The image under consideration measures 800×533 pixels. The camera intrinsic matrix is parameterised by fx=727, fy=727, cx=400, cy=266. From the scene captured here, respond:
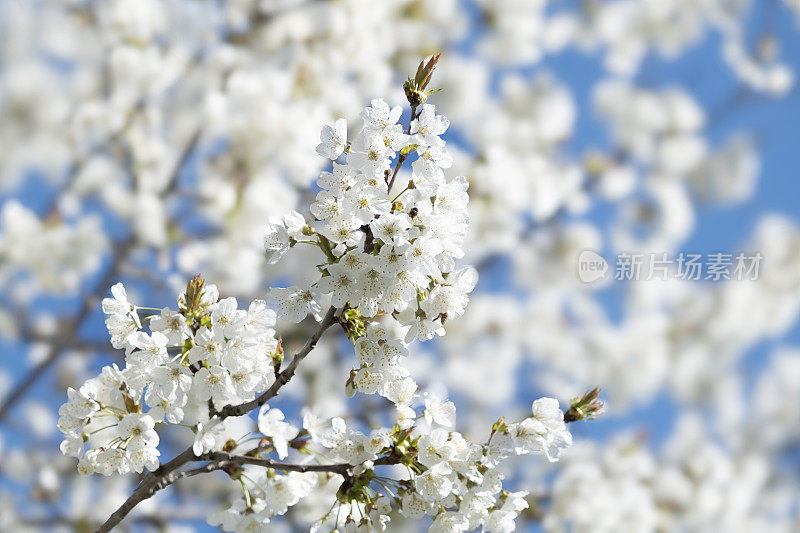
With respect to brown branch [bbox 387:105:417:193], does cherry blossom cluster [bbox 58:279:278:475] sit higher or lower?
lower

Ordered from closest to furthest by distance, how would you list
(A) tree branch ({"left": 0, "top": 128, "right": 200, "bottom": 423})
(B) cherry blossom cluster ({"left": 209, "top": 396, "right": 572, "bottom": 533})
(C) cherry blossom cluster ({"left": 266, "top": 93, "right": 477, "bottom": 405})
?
(C) cherry blossom cluster ({"left": 266, "top": 93, "right": 477, "bottom": 405}) < (B) cherry blossom cluster ({"left": 209, "top": 396, "right": 572, "bottom": 533}) < (A) tree branch ({"left": 0, "top": 128, "right": 200, "bottom": 423})

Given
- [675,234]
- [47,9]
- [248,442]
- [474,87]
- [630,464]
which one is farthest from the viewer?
[675,234]

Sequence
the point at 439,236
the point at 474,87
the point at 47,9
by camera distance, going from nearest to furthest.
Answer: the point at 439,236, the point at 47,9, the point at 474,87

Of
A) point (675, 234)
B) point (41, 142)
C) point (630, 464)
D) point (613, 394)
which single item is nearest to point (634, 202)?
point (675, 234)

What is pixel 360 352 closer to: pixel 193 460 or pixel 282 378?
pixel 282 378

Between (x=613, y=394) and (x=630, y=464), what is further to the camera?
(x=613, y=394)

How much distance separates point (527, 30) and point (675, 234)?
277 centimetres

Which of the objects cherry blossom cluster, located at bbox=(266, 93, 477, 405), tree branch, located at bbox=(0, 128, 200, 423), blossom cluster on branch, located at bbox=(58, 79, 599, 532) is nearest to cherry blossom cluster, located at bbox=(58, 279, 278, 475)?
blossom cluster on branch, located at bbox=(58, 79, 599, 532)

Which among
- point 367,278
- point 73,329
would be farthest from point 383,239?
point 73,329

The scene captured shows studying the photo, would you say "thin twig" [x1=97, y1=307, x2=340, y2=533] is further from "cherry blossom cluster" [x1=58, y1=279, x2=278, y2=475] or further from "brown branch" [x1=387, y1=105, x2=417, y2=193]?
"brown branch" [x1=387, y1=105, x2=417, y2=193]

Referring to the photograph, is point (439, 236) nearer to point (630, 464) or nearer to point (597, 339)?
point (630, 464)

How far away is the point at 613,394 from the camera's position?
7.89 m

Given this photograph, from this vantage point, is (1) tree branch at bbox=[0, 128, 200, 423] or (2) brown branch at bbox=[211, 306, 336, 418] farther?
(1) tree branch at bbox=[0, 128, 200, 423]

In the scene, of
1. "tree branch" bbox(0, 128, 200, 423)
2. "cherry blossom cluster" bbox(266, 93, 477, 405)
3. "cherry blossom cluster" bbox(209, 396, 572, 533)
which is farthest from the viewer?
"tree branch" bbox(0, 128, 200, 423)
